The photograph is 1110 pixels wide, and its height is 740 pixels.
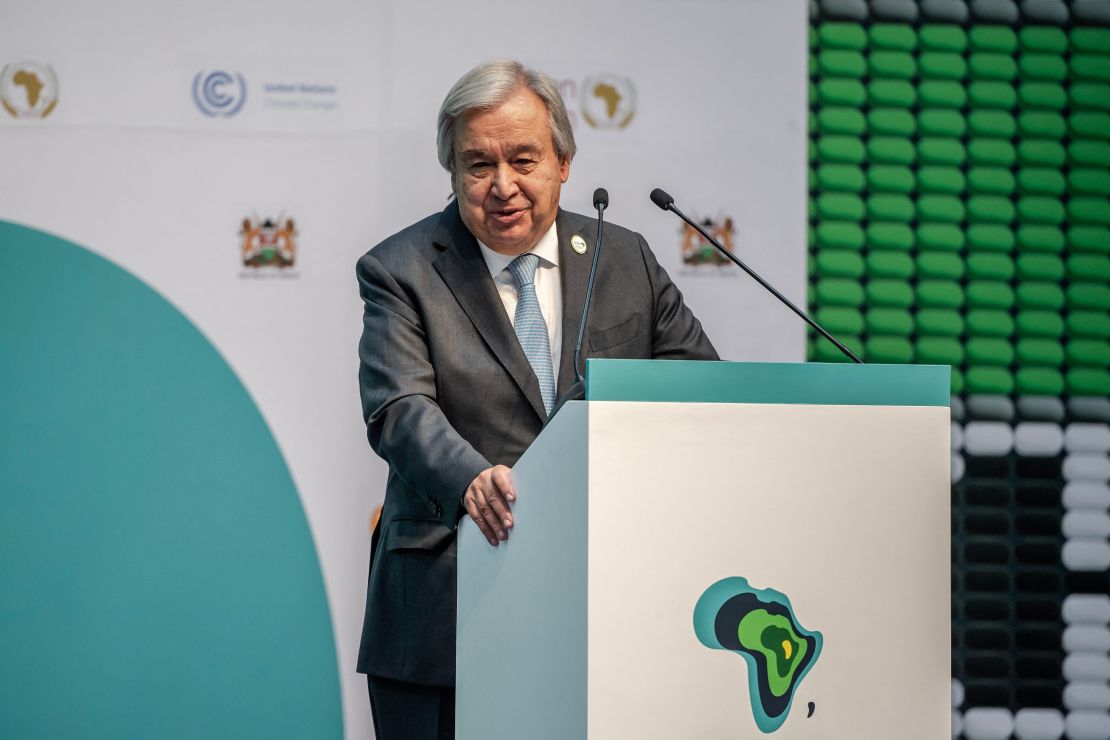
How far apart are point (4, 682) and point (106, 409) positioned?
2.45ft

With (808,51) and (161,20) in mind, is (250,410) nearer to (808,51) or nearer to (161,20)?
(161,20)

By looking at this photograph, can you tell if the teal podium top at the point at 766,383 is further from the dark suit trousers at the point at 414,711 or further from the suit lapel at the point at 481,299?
the dark suit trousers at the point at 414,711

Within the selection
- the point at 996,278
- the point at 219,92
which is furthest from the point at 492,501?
the point at 996,278

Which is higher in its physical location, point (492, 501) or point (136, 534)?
point (492, 501)

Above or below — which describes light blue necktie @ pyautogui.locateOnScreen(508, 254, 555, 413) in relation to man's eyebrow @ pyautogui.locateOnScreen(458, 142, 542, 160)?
below

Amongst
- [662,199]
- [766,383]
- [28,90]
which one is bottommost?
[766,383]

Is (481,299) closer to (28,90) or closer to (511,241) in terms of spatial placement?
(511,241)

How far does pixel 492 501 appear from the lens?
1734mm

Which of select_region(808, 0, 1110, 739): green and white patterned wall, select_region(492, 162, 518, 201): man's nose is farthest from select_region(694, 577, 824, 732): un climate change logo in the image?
select_region(808, 0, 1110, 739): green and white patterned wall

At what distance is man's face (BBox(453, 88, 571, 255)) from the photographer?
2225 mm

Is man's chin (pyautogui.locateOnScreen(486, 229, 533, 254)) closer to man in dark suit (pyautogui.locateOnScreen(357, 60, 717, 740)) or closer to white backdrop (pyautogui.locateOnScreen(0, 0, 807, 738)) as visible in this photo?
man in dark suit (pyautogui.locateOnScreen(357, 60, 717, 740))

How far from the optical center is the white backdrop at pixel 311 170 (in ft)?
10.8

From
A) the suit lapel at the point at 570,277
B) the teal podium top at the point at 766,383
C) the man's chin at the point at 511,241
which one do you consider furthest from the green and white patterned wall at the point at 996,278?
the teal podium top at the point at 766,383

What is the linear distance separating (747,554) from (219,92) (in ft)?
8.07
